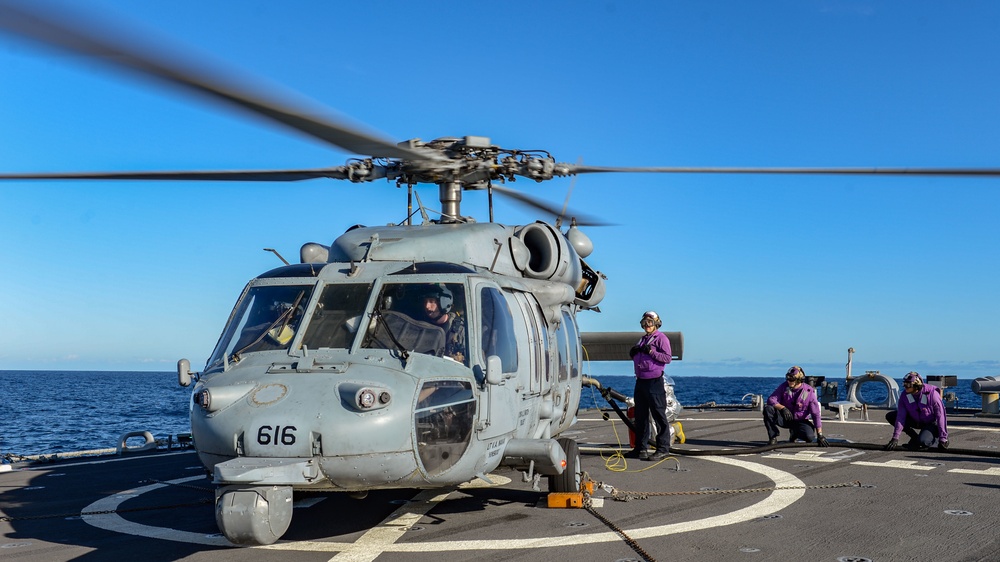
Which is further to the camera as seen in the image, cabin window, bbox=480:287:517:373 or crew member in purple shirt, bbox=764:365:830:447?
crew member in purple shirt, bbox=764:365:830:447

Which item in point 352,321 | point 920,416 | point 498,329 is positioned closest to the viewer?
point 352,321

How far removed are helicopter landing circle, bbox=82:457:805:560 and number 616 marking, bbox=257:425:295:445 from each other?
1.20 m

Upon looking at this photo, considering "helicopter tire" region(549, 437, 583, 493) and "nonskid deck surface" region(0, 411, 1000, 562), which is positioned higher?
"helicopter tire" region(549, 437, 583, 493)

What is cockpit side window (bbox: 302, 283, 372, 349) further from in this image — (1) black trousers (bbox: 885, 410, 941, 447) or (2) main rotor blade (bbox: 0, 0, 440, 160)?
(1) black trousers (bbox: 885, 410, 941, 447)

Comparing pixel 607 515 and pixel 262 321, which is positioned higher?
pixel 262 321

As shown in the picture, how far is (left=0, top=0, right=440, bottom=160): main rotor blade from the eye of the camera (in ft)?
9.64

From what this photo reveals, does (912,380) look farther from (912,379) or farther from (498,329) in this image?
(498,329)

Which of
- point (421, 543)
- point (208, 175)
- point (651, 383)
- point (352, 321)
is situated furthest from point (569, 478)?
point (208, 175)

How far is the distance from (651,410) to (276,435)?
6.92 meters

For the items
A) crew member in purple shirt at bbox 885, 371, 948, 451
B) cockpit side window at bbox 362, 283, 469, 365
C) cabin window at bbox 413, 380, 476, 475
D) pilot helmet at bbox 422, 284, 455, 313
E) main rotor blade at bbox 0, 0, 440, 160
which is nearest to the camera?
main rotor blade at bbox 0, 0, 440, 160

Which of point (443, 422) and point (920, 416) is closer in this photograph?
point (443, 422)

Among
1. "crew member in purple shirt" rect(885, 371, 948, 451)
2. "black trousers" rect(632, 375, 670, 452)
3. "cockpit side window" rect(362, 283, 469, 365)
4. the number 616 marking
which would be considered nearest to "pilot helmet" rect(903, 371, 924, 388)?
"crew member in purple shirt" rect(885, 371, 948, 451)

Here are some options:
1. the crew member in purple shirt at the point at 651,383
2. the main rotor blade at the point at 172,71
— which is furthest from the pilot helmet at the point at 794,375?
the main rotor blade at the point at 172,71

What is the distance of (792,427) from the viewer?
1383 centimetres
